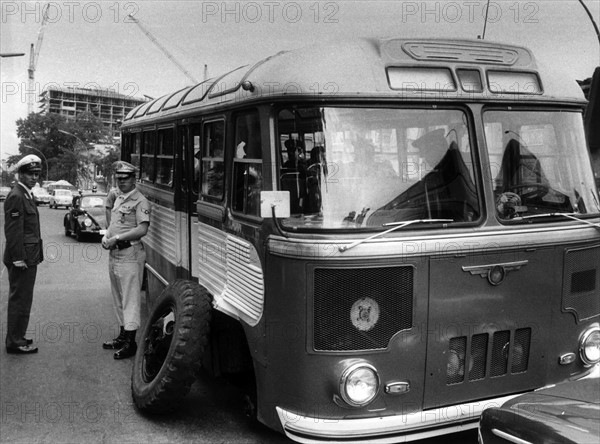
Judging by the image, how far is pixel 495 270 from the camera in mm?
4141

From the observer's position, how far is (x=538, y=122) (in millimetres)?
4484

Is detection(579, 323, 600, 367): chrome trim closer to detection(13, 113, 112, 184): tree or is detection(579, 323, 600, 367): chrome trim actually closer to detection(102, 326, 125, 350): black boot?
detection(102, 326, 125, 350): black boot

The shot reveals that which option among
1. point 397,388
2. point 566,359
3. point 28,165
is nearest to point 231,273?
point 397,388

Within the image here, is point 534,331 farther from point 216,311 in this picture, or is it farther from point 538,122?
point 216,311

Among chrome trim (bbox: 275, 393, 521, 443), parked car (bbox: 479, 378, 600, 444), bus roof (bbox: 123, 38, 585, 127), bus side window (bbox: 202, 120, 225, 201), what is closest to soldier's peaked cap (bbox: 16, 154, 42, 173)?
bus side window (bbox: 202, 120, 225, 201)

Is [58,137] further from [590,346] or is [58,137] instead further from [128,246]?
[590,346]

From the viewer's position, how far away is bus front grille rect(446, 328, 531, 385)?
4137 millimetres

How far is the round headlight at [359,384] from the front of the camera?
12.7 ft

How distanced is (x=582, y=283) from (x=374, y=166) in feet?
5.73

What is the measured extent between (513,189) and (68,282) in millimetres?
9046

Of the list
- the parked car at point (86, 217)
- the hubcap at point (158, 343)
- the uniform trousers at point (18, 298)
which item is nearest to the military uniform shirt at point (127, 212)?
the uniform trousers at point (18, 298)

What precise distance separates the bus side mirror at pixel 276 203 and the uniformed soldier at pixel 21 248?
3765 millimetres

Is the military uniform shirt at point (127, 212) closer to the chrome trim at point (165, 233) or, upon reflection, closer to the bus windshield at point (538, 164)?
the chrome trim at point (165, 233)

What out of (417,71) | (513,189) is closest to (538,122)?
(513,189)
